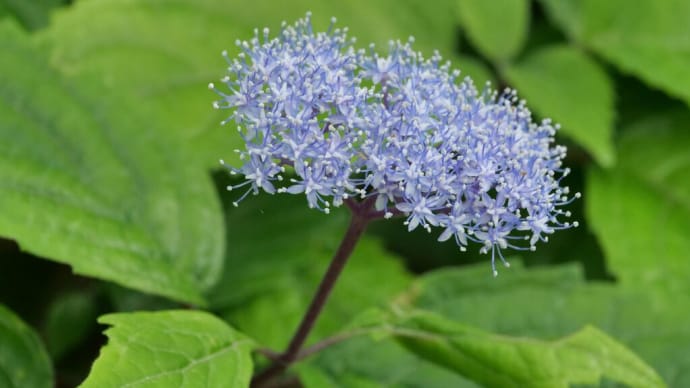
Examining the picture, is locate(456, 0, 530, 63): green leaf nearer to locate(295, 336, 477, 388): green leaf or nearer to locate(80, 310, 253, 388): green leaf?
locate(295, 336, 477, 388): green leaf

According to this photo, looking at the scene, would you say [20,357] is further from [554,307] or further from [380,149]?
[554,307]

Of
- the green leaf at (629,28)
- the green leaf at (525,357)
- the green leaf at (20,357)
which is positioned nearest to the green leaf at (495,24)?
the green leaf at (629,28)

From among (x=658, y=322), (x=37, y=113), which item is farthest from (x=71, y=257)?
(x=658, y=322)

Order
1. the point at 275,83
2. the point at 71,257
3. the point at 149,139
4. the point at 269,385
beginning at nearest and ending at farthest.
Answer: the point at 275,83, the point at 71,257, the point at 269,385, the point at 149,139

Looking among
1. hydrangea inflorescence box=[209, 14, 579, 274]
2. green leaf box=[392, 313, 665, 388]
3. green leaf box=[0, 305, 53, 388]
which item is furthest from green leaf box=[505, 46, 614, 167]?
green leaf box=[0, 305, 53, 388]

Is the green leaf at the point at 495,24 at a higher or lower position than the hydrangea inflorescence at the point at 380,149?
higher

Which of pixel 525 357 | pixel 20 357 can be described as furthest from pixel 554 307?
pixel 20 357

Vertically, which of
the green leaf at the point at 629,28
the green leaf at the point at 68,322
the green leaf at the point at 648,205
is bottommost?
the green leaf at the point at 68,322

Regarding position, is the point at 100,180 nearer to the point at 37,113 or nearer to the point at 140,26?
the point at 37,113

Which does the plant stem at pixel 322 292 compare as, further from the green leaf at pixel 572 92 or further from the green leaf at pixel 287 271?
the green leaf at pixel 572 92
